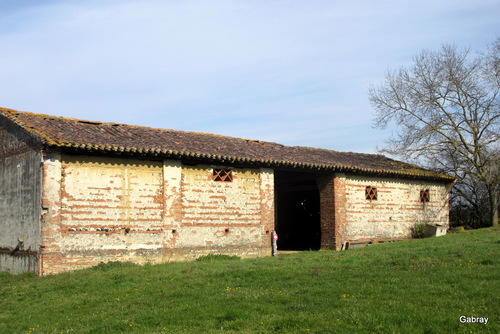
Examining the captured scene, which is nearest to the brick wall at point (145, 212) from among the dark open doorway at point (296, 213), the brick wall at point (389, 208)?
the brick wall at point (389, 208)

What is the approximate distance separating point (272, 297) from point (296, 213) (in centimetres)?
1587

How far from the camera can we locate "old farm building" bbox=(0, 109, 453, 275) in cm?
1470

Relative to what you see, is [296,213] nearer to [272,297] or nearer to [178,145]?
[178,145]

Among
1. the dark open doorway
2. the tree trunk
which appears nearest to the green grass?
the dark open doorway

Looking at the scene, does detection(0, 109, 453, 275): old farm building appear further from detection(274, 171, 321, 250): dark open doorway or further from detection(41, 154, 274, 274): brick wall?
detection(274, 171, 321, 250): dark open doorway

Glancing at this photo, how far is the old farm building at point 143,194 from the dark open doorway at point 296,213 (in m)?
2.44

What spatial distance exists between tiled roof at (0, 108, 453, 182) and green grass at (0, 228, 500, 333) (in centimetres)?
391

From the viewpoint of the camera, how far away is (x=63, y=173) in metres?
14.8

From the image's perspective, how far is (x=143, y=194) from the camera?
52.9 ft

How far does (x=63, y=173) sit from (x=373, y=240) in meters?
13.6

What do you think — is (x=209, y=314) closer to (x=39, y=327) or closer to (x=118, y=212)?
(x=39, y=327)

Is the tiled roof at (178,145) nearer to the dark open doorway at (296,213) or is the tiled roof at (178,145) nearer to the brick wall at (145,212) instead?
the brick wall at (145,212)

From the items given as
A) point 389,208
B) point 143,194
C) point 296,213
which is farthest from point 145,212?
point 389,208

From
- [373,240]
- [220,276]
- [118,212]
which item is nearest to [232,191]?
[118,212]
